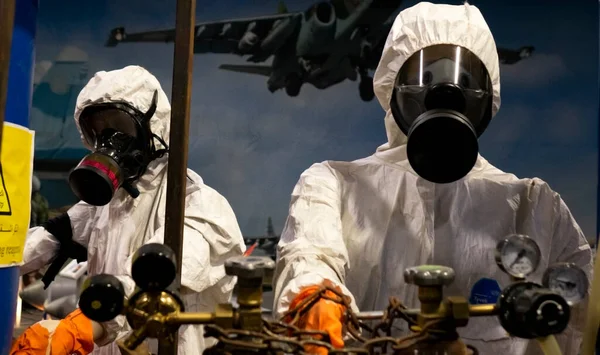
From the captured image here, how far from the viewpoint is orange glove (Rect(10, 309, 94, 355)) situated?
1.19 m

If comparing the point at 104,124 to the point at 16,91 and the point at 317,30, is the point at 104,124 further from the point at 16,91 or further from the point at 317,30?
the point at 317,30

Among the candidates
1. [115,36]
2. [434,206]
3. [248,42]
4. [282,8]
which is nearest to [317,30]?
[282,8]

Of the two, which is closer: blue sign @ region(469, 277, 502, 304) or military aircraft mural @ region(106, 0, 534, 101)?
blue sign @ region(469, 277, 502, 304)

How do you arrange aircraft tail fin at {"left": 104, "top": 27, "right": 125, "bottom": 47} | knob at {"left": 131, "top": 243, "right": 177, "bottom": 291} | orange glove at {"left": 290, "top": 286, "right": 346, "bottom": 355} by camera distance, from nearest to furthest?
knob at {"left": 131, "top": 243, "right": 177, "bottom": 291} < orange glove at {"left": 290, "top": 286, "right": 346, "bottom": 355} < aircraft tail fin at {"left": 104, "top": 27, "right": 125, "bottom": 47}

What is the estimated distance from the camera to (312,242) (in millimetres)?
1024

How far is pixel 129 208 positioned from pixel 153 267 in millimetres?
940

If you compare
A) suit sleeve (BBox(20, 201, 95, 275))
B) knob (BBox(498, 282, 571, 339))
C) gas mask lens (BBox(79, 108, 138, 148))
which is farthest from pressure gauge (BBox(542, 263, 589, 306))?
suit sleeve (BBox(20, 201, 95, 275))

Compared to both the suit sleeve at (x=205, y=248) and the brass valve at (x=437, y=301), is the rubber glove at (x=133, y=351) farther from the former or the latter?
the suit sleeve at (x=205, y=248)

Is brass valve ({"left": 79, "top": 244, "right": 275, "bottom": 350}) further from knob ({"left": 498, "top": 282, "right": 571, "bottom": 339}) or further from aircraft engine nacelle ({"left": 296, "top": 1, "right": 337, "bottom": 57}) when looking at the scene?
aircraft engine nacelle ({"left": 296, "top": 1, "right": 337, "bottom": 57})

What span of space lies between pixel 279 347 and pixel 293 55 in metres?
2.37

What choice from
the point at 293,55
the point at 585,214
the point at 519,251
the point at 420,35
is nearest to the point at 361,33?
the point at 293,55

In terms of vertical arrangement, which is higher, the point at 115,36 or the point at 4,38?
the point at 115,36

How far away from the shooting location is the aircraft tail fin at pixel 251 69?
2.88m

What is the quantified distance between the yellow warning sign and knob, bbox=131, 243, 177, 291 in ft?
0.95
